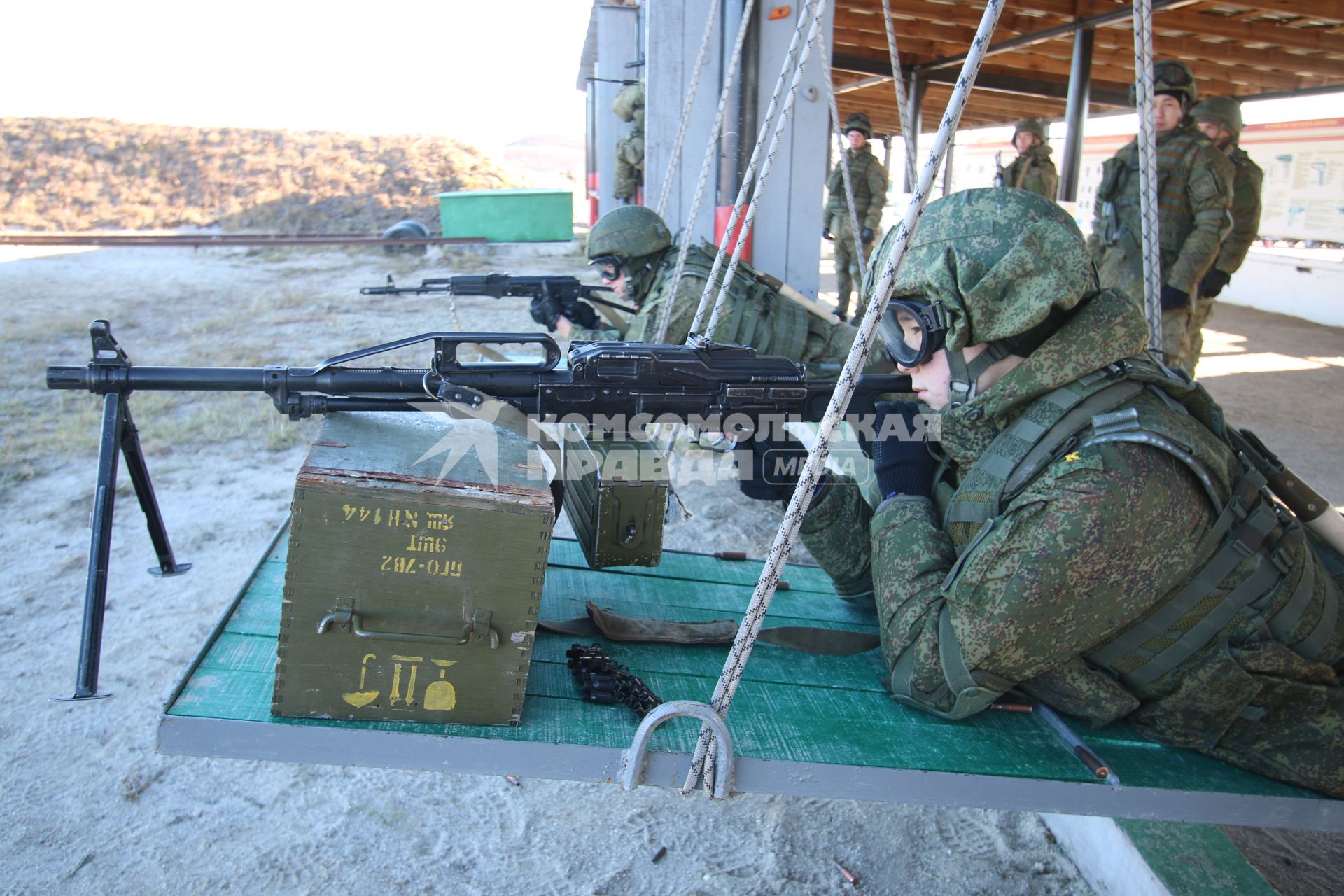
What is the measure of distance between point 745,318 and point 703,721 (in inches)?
123

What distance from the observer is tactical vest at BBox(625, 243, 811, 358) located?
457cm

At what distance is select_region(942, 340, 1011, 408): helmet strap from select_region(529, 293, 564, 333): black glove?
11.4ft

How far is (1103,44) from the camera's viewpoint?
1026 centimetres

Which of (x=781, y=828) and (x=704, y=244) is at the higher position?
(x=704, y=244)

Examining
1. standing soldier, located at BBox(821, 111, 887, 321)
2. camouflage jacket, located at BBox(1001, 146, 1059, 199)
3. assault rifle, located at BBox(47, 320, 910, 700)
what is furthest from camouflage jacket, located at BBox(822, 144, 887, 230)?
assault rifle, located at BBox(47, 320, 910, 700)

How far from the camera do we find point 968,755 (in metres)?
1.83

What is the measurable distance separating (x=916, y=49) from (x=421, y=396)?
1082 centimetres

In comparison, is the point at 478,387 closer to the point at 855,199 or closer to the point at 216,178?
the point at 855,199

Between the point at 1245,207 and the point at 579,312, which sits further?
the point at 1245,207

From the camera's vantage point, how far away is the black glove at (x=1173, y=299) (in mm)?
5473

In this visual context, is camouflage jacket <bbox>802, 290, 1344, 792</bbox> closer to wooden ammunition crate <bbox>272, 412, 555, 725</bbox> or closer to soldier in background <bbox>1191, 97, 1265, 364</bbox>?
wooden ammunition crate <bbox>272, 412, 555, 725</bbox>

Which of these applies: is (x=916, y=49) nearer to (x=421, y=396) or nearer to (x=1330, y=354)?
(x=1330, y=354)

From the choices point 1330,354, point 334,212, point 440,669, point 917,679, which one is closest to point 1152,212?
point 917,679

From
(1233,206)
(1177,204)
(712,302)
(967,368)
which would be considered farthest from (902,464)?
(1233,206)
